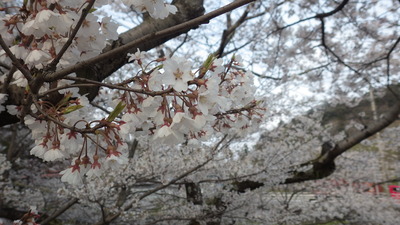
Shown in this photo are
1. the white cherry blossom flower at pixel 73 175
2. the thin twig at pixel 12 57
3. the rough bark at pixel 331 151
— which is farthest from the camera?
the rough bark at pixel 331 151

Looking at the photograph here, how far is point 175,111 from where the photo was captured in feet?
3.12

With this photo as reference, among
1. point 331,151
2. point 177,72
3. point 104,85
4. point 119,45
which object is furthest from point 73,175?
point 331,151

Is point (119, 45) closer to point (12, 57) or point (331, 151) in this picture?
point (12, 57)

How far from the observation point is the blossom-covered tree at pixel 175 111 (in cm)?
96

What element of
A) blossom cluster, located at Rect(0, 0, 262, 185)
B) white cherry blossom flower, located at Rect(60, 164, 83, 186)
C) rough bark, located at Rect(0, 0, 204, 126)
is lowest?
white cherry blossom flower, located at Rect(60, 164, 83, 186)

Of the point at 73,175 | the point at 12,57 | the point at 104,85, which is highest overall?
the point at 12,57

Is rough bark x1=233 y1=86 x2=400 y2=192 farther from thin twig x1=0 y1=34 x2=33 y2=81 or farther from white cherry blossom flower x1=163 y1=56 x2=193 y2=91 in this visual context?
thin twig x1=0 y1=34 x2=33 y2=81

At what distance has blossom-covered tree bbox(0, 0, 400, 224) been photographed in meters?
0.96

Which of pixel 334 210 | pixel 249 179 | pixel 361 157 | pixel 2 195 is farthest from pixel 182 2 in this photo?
pixel 361 157

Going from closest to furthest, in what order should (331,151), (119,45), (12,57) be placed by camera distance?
(12,57)
(119,45)
(331,151)

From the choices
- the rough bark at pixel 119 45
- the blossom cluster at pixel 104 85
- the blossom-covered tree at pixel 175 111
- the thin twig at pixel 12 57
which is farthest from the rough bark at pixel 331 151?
the thin twig at pixel 12 57

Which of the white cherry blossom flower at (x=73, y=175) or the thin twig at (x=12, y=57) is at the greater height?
the thin twig at (x=12, y=57)

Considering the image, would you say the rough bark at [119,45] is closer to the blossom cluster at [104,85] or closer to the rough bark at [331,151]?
the blossom cluster at [104,85]

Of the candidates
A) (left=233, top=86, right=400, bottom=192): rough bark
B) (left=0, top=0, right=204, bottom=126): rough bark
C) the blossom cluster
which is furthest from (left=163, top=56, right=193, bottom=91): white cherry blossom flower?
(left=233, top=86, right=400, bottom=192): rough bark
